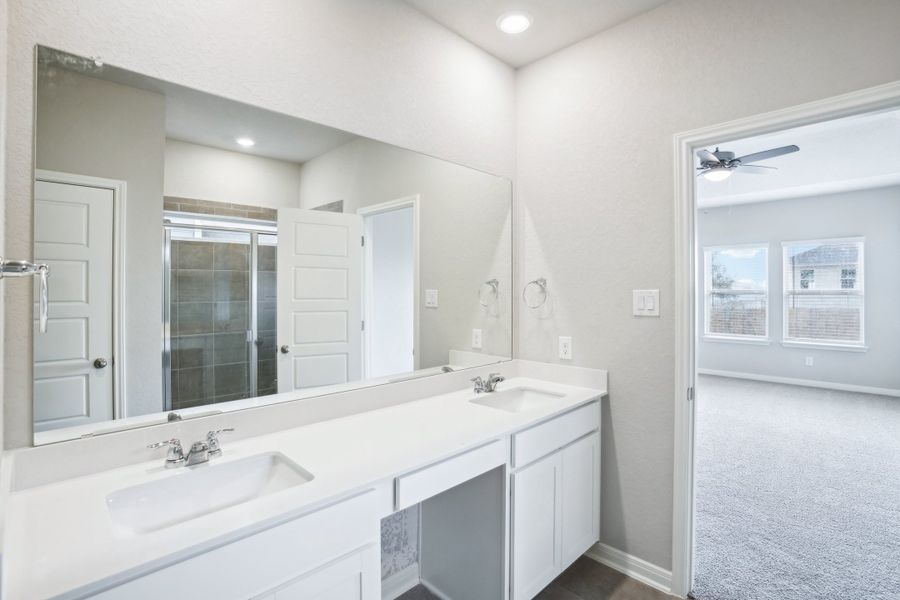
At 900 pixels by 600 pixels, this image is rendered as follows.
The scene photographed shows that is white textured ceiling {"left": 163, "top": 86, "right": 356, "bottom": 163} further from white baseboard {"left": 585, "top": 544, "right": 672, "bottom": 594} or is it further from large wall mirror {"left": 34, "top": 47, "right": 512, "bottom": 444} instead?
white baseboard {"left": 585, "top": 544, "right": 672, "bottom": 594}

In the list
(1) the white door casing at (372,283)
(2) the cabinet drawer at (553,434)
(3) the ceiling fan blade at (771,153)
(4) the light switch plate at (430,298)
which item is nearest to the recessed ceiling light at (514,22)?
(1) the white door casing at (372,283)

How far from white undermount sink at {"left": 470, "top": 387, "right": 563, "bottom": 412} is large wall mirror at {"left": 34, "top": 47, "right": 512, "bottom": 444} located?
34cm

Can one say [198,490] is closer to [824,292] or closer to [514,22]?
[514,22]

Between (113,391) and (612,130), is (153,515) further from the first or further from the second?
(612,130)

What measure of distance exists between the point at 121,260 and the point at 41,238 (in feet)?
0.57

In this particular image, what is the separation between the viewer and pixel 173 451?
1.22m

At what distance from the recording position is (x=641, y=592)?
1938 mm

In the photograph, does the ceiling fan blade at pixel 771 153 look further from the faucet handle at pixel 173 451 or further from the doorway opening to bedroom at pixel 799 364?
the faucet handle at pixel 173 451

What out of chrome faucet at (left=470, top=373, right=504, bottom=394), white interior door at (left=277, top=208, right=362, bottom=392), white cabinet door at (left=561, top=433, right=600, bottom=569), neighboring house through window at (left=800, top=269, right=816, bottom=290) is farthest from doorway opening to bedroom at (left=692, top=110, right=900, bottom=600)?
white interior door at (left=277, top=208, right=362, bottom=392)

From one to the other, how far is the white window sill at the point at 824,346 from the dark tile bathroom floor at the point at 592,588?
5.62 metres

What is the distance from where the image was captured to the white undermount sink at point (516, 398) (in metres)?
2.12

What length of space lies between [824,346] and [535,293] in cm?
563

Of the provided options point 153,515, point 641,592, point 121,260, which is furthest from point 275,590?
point 641,592

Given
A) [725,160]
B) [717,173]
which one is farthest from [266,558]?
[717,173]
